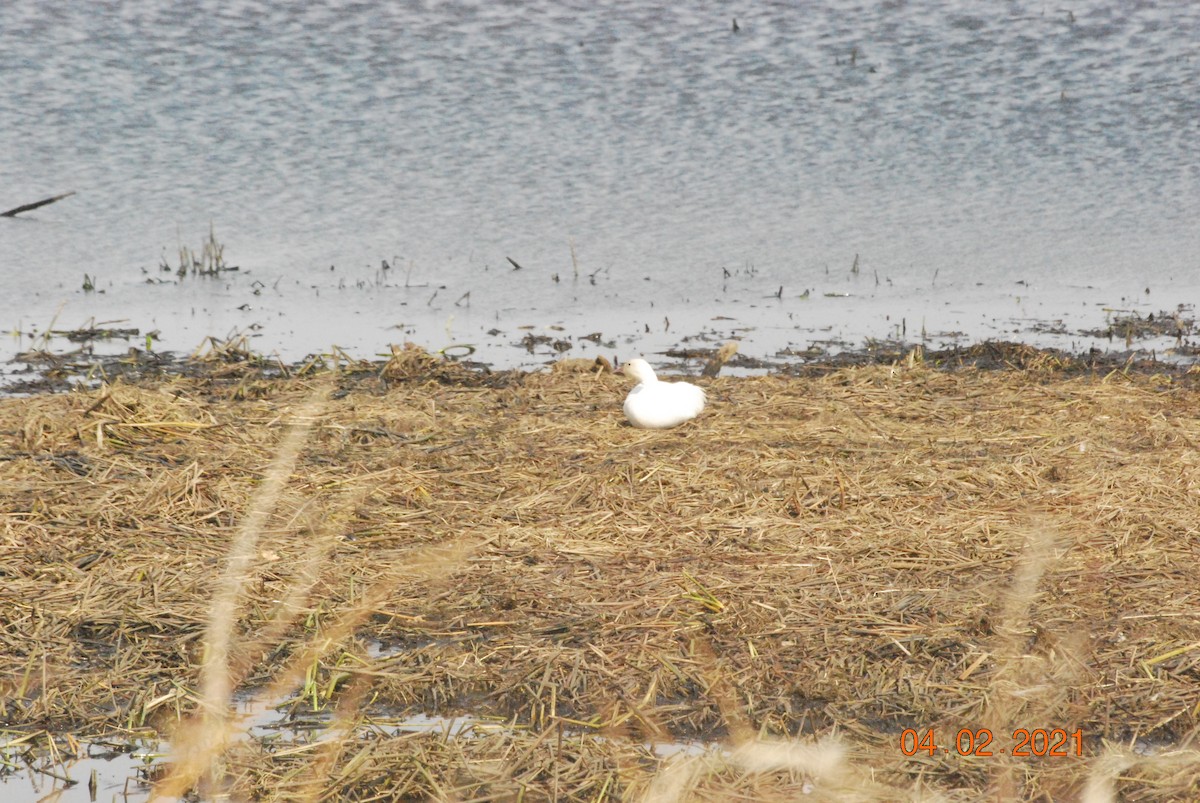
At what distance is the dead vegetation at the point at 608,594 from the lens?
4531 millimetres

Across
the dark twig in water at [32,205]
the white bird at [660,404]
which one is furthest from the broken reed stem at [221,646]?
the dark twig in water at [32,205]

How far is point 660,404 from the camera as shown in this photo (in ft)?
26.0

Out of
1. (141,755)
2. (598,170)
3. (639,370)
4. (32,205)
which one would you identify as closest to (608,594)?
(141,755)

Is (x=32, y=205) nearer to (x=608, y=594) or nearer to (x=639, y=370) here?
(x=639, y=370)

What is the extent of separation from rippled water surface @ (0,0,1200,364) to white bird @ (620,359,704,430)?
100 inches

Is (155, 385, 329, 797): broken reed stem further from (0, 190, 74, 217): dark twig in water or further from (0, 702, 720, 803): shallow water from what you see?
(0, 190, 74, 217): dark twig in water

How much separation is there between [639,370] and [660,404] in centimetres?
49

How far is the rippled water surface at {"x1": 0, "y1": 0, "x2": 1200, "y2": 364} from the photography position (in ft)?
40.6

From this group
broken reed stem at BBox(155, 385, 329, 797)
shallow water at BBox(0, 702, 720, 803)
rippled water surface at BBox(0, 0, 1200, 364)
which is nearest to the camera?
shallow water at BBox(0, 702, 720, 803)

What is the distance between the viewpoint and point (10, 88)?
1912 centimetres

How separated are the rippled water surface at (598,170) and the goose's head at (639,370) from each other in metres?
1.81
